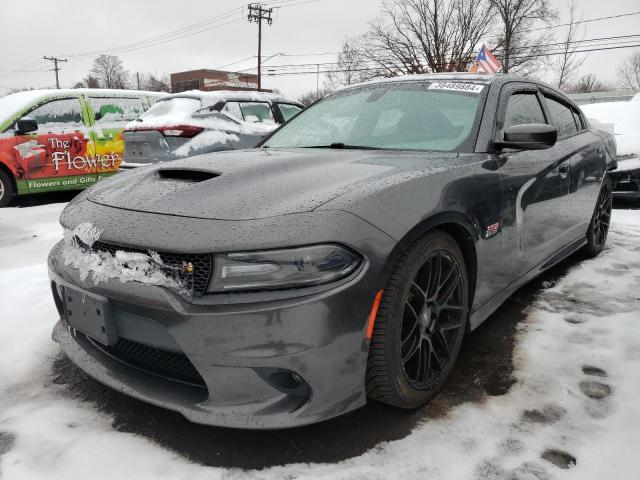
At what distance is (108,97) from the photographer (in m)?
7.30

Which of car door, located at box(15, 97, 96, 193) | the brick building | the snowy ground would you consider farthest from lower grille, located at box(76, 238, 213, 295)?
the brick building

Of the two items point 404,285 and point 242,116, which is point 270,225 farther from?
point 242,116

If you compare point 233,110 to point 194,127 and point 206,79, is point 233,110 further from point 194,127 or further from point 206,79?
point 206,79

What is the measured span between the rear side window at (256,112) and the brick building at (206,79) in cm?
6126

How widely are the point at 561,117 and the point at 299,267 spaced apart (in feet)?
8.87

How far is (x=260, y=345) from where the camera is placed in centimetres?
149

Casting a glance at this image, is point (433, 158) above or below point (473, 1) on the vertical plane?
below

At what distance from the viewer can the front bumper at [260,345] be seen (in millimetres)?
1479

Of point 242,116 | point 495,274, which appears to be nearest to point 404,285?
point 495,274

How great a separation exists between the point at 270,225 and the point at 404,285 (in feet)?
1.71

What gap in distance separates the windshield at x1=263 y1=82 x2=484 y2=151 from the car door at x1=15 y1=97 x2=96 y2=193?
197 inches

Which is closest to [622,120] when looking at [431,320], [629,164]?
[629,164]

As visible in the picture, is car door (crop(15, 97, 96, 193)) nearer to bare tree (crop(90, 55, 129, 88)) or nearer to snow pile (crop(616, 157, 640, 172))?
snow pile (crop(616, 157, 640, 172))

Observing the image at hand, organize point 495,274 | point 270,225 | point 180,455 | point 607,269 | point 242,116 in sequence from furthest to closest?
point 242,116, point 607,269, point 495,274, point 180,455, point 270,225
